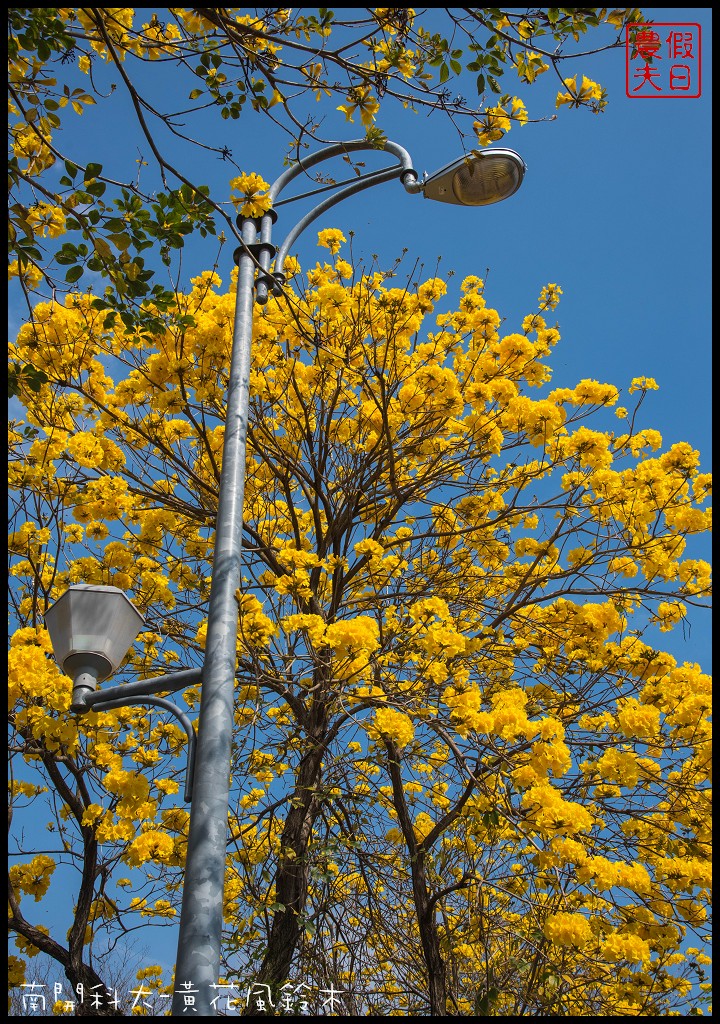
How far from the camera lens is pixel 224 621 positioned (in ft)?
8.63

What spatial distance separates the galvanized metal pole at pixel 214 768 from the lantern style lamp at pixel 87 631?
458mm

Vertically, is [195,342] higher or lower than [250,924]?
higher

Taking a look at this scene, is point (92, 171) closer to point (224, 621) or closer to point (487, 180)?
point (224, 621)

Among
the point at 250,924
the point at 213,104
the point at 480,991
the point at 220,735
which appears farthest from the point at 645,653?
the point at 213,104

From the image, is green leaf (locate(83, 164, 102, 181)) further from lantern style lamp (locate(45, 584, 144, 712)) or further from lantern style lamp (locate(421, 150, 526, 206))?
lantern style lamp (locate(421, 150, 526, 206))

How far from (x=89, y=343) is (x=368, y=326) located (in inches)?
71.8

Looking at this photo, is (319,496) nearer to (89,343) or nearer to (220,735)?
(89,343)

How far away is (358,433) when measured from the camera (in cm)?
560

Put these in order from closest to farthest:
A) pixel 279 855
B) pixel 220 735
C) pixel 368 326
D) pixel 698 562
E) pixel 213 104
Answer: pixel 220 735, pixel 213 104, pixel 279 855, pixel 698 562, pixel 368 326

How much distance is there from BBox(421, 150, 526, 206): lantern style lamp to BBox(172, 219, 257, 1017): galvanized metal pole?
6.08 feet

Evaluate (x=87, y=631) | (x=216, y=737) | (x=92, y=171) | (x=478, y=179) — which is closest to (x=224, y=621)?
(x=216, y=737)

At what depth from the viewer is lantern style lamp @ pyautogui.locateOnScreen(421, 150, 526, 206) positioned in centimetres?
409

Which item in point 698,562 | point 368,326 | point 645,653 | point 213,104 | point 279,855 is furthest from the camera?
point 368,326

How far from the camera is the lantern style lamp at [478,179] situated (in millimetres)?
4094
